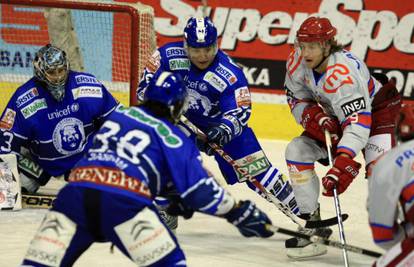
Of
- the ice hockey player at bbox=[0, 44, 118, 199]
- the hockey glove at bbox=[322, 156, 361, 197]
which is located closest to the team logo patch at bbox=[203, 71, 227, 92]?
the ice hockey player at bbox=[0, 44, 118, 199]

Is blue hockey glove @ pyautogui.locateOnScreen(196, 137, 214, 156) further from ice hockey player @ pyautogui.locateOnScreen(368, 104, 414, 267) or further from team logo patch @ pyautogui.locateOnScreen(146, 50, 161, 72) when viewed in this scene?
ice hockey player @ pyautogui.locateOnScreen(368, 104, 414, 267)

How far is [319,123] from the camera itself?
5.77 meters

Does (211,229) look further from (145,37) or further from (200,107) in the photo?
(145,37)

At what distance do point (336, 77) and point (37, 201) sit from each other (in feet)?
7.26

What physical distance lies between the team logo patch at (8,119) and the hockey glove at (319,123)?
5.85 ft

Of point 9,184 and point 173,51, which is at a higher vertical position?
point 173,51

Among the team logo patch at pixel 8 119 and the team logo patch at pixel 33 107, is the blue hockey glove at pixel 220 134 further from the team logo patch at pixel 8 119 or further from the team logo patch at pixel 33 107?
the team logo patch at pixel 8 119

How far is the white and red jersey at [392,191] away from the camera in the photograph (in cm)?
380

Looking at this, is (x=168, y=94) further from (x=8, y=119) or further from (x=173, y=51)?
(x=8, y=119)


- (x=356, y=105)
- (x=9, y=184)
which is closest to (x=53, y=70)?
(x=9, y=184)

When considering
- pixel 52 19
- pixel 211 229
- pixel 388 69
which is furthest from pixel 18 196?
pixel 388 69

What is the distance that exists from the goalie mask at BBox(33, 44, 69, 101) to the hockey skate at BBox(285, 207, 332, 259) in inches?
64.9

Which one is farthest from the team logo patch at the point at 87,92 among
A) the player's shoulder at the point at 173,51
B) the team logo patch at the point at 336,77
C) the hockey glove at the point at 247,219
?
the hockey glove at the point at 247,219

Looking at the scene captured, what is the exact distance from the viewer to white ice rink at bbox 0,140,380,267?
571 cm
